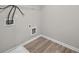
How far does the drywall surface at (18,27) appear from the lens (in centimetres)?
83

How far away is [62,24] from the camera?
3.78 feet

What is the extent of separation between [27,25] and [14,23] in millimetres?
163

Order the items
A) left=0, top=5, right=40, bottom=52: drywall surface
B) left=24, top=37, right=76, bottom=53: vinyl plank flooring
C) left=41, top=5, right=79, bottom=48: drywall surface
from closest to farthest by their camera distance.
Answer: left=0, top=5, right=40, bottom=52: drywall surface < left=24, top=37, right=76, bottom=53: vinyl plank flooring < left=41, top=5, right=79, bottom=48: drywall surface

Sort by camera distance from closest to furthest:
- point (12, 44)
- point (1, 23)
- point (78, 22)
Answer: point (1, 23) → point (12, 44) → point (78, 22)

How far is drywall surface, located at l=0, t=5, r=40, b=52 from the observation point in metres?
0.83

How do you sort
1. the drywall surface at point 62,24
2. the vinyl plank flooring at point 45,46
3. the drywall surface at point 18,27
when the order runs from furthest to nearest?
the drywall surface at point 62,24, the vinyl plank flooring at point 45,46, the drywall surface at point 18,27

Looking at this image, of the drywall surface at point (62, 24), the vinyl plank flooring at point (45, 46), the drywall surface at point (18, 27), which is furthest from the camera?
the drywall surface at point (62, 24)

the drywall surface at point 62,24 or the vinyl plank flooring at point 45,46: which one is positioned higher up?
the drywall surface at point 62,24

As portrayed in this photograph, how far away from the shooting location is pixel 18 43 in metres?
0.95

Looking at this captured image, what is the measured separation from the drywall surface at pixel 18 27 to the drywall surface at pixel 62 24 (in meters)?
0.15

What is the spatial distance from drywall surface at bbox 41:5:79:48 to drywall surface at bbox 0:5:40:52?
6.0 inches

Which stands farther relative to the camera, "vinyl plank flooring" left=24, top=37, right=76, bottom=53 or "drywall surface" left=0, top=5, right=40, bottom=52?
"vinyl plank flooring" left=24, top=37, right=76, bottom=53
